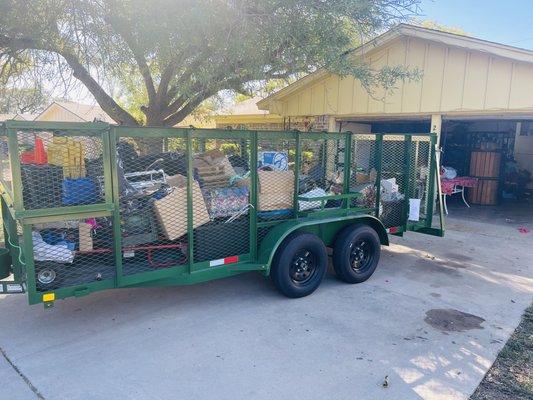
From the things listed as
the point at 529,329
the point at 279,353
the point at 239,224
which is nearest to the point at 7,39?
the point at 239,224

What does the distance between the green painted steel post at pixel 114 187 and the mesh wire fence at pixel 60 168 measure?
9 centimetres

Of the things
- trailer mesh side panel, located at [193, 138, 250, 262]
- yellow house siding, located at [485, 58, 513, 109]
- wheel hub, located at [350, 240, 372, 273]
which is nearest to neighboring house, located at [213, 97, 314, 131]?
yellow house siding, located at [485, 58, 513, 109]

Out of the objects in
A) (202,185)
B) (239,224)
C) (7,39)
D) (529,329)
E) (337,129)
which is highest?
(7,39)

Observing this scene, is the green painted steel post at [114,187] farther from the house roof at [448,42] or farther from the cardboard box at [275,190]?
the house roof at [448,42]

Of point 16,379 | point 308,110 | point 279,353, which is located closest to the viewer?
point 16,379

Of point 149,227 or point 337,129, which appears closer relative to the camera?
point 149,227

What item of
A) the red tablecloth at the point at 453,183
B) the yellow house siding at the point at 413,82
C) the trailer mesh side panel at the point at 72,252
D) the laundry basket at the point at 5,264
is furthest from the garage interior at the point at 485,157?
the laundry basket at the point at 5,264

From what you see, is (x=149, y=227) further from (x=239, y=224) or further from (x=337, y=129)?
(x=337, y=129)

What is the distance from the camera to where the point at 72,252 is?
3.64 m

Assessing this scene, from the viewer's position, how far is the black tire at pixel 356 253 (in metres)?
5.27

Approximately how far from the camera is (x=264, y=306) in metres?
4.68

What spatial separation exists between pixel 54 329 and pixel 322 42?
5.03 m

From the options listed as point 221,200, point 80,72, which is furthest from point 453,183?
point 80,72

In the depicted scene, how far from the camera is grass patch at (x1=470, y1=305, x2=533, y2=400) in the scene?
3188 millimetres
